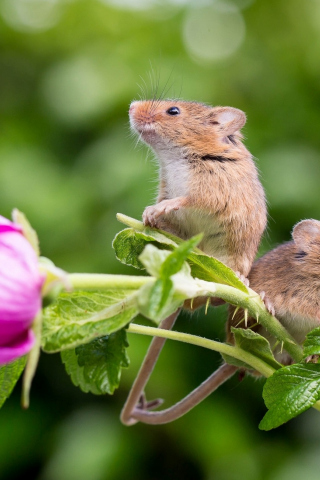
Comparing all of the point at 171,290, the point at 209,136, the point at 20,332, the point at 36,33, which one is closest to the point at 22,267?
the point at 20,332

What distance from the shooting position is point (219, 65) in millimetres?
4172

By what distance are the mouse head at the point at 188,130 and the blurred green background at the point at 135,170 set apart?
37.3 inches

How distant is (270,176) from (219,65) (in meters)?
1.15

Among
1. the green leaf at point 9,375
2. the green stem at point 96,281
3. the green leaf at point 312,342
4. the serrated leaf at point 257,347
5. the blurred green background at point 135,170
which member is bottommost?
the blurred green background at point 135,170

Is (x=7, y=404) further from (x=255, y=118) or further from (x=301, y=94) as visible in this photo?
(x=301, y=94)

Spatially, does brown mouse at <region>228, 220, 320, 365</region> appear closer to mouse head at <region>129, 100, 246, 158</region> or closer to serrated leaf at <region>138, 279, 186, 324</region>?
mouse head at <region>129, 100, 246, 158</region>

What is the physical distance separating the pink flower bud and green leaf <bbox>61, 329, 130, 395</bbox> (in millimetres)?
275

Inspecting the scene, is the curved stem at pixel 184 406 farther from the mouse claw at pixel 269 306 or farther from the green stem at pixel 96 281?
the green stem at pixel 96 281

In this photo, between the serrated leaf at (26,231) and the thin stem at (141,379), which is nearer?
the serrated leaf at (26,231)

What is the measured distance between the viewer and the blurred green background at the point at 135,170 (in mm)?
3195

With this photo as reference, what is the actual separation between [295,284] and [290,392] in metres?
0.64

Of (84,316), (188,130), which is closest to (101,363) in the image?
(84,316)

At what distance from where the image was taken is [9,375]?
1.02 metres

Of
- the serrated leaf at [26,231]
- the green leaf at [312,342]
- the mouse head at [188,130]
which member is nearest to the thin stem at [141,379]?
the green leaf at [312,342]
